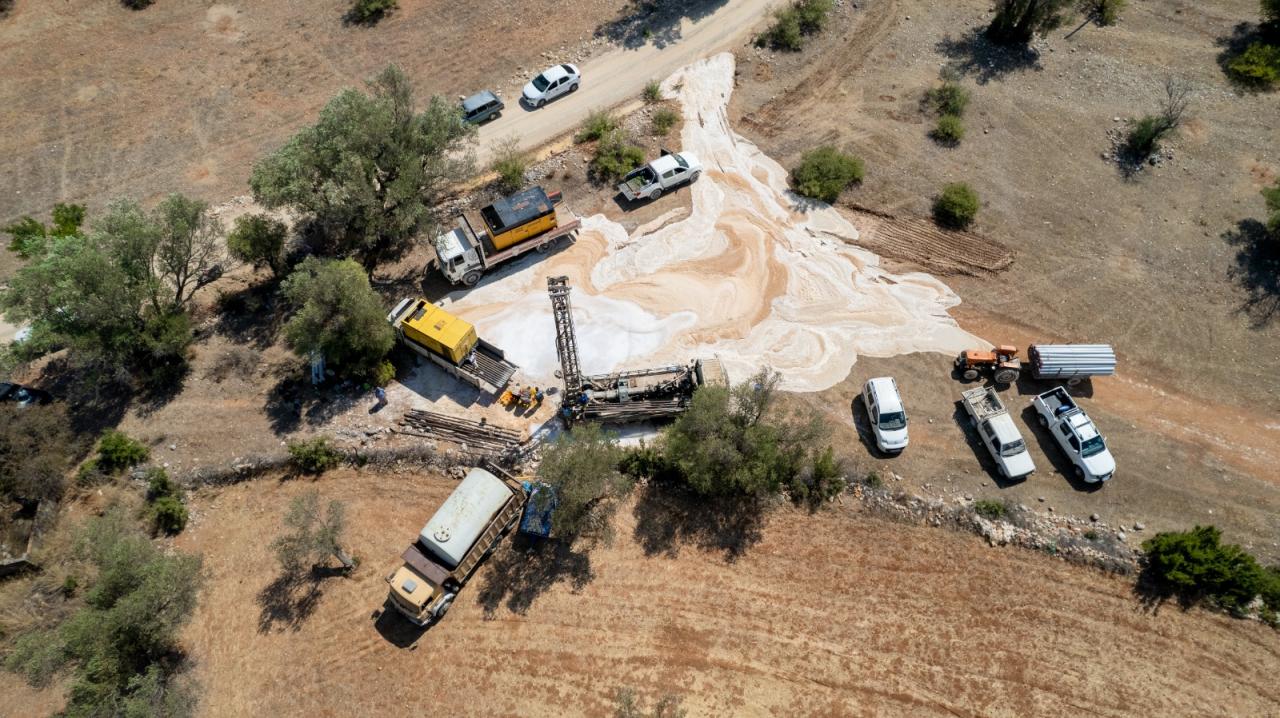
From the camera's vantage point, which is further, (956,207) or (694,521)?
(956,207)

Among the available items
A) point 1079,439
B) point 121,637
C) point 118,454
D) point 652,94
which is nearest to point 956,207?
point 1079,439

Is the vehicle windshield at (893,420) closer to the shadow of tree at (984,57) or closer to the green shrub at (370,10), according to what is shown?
the shadow of tree at (984,57)

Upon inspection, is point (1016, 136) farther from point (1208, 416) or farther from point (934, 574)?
point (934, 574)

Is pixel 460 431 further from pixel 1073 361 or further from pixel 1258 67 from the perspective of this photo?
pixel 1258 67

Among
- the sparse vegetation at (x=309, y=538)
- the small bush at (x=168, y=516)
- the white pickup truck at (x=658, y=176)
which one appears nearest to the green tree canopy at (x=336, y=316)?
the sparse vegetation at (x=309, y=538)

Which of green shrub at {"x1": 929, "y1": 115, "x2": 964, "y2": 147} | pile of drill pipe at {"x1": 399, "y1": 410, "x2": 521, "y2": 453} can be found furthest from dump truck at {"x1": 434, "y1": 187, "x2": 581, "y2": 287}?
green shrub at {"x1": 929, "y1": 115, "x2": 964, "y2": 147}

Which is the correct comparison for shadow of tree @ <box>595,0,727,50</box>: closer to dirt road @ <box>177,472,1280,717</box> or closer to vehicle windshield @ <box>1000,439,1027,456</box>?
vehicle windshield @ <box>1000,439,1027,456</box>

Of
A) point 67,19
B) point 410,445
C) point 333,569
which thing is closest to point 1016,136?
point 410,445
